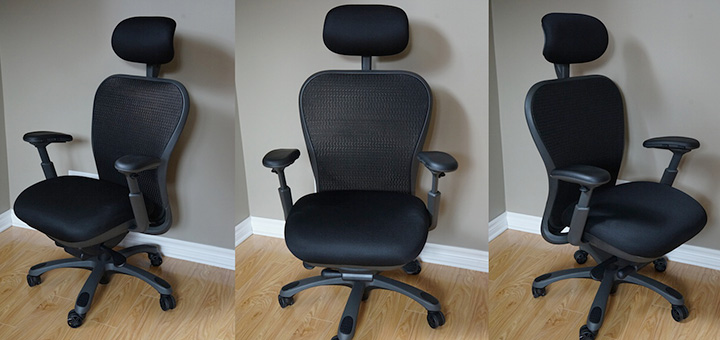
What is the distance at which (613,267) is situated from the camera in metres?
2.17

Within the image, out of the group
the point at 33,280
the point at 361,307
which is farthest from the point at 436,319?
the point at 33,280

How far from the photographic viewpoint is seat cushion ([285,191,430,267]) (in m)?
1.79

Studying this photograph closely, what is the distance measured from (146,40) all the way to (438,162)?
1219 mm

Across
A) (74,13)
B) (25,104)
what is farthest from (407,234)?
(25,104)

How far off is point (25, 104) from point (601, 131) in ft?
9.04

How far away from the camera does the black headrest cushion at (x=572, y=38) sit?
196 cm

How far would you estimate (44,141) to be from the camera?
232 cm

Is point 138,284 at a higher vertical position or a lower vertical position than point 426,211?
lower

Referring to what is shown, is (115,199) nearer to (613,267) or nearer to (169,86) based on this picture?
(169,86)

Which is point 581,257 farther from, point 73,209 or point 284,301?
point 73,209

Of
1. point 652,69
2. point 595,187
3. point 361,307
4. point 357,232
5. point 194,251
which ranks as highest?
point 652,69

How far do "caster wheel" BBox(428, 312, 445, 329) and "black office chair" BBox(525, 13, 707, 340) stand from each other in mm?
450

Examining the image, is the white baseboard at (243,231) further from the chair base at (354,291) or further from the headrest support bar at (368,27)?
the headrest support bar at (368,27)

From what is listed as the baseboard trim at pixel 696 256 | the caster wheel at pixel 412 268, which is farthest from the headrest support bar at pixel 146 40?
the baseboard trim at pixel 696 256
